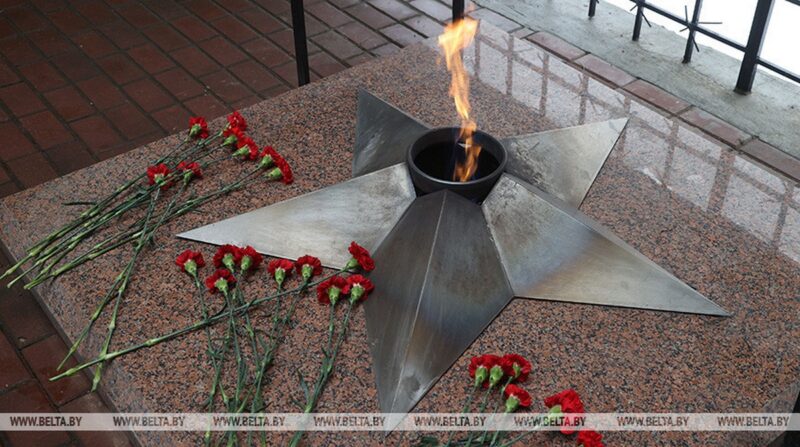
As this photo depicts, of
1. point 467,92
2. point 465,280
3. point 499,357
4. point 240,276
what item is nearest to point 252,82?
point 467,92

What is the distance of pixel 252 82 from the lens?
4.02 meters

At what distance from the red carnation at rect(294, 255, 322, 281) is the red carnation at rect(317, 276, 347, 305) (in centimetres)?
5

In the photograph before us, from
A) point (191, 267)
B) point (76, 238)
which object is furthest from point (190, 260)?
point (76, 238)

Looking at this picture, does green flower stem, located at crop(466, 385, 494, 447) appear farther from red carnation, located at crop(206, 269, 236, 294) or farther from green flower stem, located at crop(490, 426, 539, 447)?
red carnation, located at crop(206, 269, 236, 294)

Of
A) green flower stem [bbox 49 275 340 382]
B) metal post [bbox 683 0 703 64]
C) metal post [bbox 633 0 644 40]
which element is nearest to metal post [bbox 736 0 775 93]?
metal post [bbox 683 0 703 64]

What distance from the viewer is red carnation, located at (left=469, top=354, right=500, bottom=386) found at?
2.02 m

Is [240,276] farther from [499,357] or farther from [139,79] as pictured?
[139,79]

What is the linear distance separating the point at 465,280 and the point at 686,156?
0.97 metres

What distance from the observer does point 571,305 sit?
89.4 inches

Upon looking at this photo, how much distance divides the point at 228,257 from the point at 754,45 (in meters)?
2.48

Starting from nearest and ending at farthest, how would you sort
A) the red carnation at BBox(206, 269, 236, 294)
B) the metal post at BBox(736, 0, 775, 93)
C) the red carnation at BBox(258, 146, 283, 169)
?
1. the red carnation at BBox(206, 269, 236, 294)
2. the red carnation at BBox(258, 146, 283, 169)
3. the metal post at BBox(736, 0, 775, 93)

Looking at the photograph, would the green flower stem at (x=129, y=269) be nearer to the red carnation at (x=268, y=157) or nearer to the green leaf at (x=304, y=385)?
the red carnation at (x=268, y=157)

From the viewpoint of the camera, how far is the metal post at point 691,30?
147 inches

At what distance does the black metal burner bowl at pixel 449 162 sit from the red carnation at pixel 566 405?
2.15 feet
